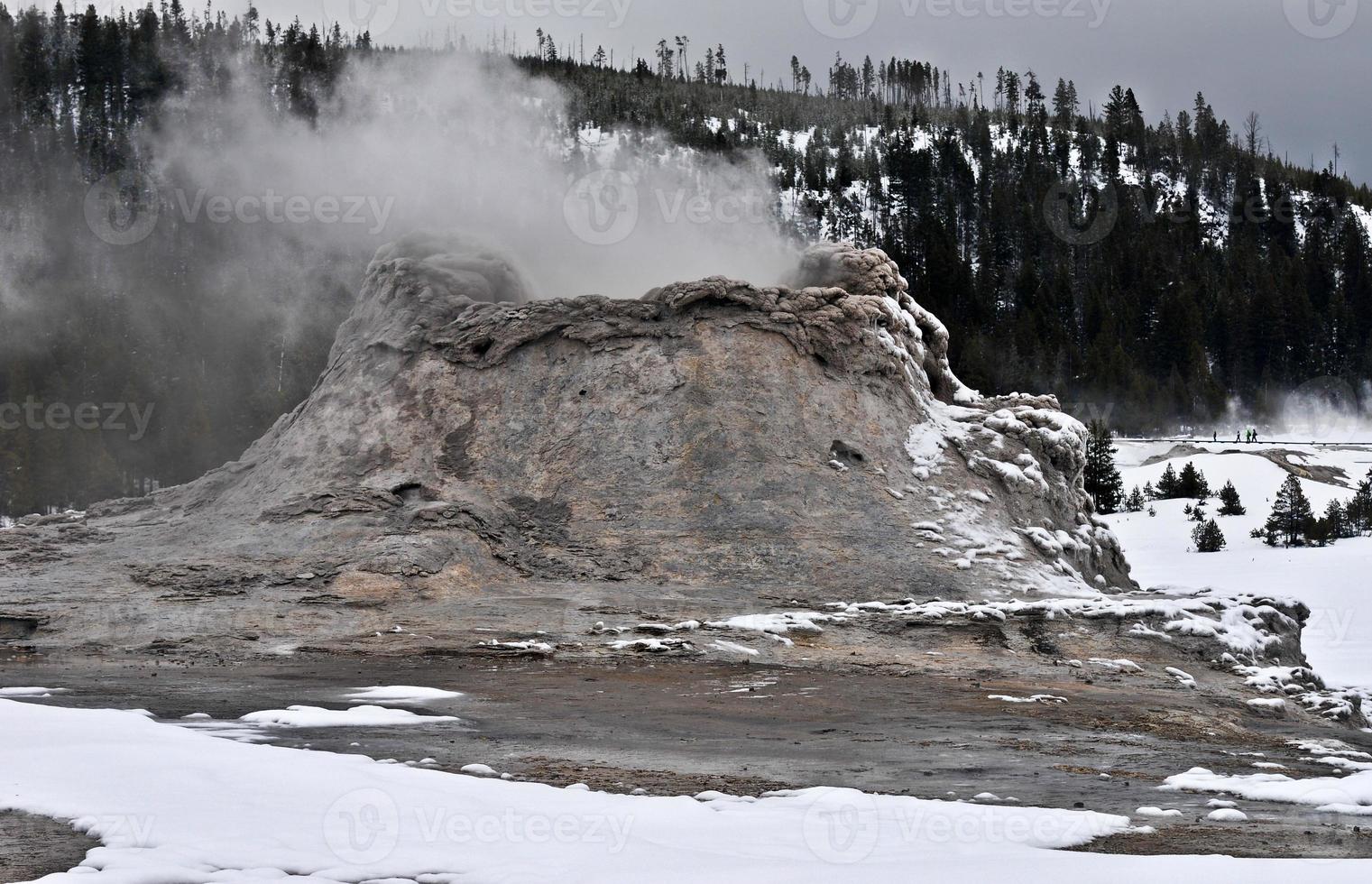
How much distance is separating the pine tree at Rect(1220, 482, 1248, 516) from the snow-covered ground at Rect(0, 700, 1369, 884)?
3549 cm

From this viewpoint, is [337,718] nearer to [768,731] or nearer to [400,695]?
[400,695]

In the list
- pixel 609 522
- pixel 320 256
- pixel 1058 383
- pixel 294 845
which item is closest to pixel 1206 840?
pixel 294 845

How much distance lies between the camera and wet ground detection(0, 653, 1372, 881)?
25.9 ft

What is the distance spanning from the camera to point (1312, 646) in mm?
24562

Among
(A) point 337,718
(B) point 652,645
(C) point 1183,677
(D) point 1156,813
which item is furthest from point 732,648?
(D) point 1156,813

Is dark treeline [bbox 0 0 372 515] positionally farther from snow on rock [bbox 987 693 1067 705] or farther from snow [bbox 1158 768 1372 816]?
snow [bbox 1158 768 1372 816]

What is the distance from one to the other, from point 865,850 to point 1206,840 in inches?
73.5

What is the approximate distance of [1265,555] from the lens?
111 feet

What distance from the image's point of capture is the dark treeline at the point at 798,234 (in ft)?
202

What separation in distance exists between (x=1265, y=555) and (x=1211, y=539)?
5.63ft

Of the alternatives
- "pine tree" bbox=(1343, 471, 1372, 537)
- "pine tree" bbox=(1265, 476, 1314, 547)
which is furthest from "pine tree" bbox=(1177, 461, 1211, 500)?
"pine tree" bbox=(1265, 476, 1314, 547)

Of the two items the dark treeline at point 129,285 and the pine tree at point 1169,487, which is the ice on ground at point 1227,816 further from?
the dark treeline at point 129,285

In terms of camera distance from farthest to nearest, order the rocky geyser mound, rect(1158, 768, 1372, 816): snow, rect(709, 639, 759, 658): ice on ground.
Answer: the rocky geyser mound, rect(709, 639, 759, 658): ice on ground, rect(1158, 768, 1372, 816): snow

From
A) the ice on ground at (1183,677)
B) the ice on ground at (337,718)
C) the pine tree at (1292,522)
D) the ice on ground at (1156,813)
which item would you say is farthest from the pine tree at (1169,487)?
the ice on ground at (1156,813)
